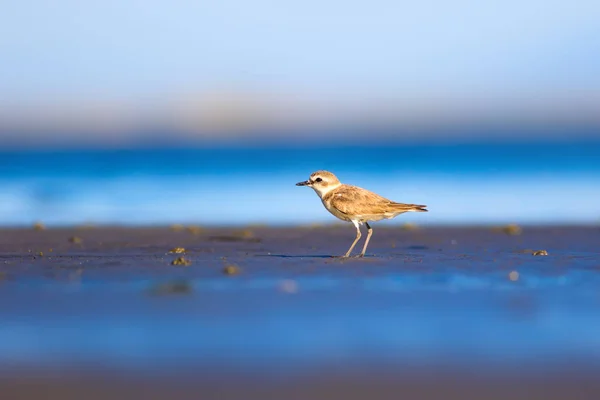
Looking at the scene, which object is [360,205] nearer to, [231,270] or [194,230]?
[231,270]

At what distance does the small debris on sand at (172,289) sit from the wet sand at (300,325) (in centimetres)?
2

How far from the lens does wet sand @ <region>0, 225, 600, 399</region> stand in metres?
5.88

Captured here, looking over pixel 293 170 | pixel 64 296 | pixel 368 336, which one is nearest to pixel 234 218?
pixel 64 296

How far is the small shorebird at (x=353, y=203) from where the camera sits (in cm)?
1268

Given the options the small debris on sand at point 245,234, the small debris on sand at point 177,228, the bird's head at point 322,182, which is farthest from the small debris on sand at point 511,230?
the small debris on sand at point 177,228

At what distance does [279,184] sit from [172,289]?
21703mm

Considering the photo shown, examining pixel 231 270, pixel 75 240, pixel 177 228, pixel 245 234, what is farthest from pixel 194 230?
pixel 231 270

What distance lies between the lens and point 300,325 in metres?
7.48

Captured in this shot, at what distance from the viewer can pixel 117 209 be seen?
73.5 ft

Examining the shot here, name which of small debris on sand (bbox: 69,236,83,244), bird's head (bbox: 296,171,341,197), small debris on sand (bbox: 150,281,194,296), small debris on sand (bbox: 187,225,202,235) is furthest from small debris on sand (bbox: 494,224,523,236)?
small debris on sand (bbox: 150,281,194,296)

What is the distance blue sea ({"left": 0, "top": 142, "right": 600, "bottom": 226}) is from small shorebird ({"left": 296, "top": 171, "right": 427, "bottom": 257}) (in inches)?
233

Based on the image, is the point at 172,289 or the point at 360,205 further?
the point at 360,205

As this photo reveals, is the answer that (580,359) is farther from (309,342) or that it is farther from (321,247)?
(321,247)

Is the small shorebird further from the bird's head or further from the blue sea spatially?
the blue sea
